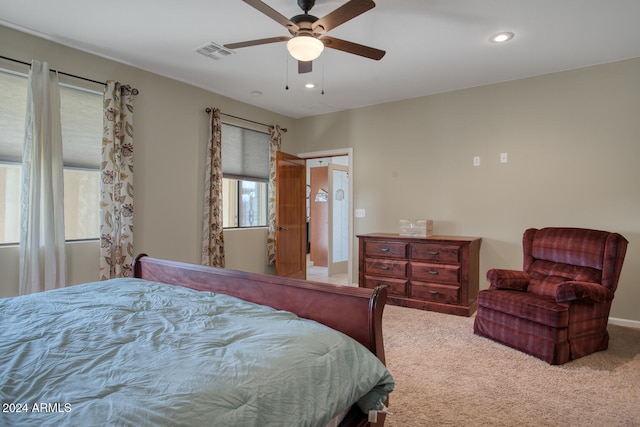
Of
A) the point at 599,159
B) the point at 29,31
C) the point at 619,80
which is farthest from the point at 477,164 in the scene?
the point at 29,31

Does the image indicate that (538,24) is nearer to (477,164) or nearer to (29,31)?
(477,164)

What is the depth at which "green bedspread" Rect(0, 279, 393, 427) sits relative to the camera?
88cm

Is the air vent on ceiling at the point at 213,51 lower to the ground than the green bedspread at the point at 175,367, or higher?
higher

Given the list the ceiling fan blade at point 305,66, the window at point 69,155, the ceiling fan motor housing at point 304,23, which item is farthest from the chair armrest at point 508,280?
the window at point 69,155

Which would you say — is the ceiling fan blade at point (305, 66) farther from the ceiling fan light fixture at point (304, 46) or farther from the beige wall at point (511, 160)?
the beige wall at point (511, 160)

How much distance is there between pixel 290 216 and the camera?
5445 millimetres

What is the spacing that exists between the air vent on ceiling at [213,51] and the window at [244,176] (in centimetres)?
136

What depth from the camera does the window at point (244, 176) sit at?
4828 millimetres

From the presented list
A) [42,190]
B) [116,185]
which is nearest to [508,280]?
[116,185]

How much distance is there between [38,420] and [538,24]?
3787mm

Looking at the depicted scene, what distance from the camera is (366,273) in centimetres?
452

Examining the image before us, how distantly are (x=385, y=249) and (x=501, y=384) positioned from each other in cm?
218

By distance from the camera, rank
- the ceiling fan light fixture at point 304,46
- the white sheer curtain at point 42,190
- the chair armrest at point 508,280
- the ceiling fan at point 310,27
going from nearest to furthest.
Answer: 1. the ceiling fan at point 310,27
2. the ceiling fan light fixture at point 304,46
3. the white sheer curtain at point 42,190
4. the chair armrest at point 508,280

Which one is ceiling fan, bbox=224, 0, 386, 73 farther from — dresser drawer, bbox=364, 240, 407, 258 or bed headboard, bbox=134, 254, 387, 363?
dresser drawer, bbox=364, 240, 407, 258
